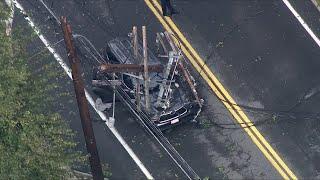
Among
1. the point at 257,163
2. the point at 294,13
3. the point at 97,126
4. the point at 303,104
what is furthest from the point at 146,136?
the point at 294,13

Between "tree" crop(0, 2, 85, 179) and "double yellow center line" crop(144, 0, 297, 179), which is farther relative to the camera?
"double yellow center line" crop(144, 0, 297, 179)

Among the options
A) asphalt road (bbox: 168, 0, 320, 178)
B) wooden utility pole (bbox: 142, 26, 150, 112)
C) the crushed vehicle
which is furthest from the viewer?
asphalt road (bbox: 168, 0, 320, 178)

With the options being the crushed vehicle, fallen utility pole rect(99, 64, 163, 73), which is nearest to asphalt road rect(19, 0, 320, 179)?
the crushed vehicle

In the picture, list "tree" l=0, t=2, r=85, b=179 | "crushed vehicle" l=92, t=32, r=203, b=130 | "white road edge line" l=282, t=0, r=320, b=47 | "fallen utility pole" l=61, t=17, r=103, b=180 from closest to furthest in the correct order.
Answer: "fallen utility pole" l=61, t=17, r=103, b=180
"tree" l=0, t=2, r=85, b=179
"crushed vehicle" l=92, t=32, r=203, b=130
"white road edge line" l=282, t=0, r=320, b=47

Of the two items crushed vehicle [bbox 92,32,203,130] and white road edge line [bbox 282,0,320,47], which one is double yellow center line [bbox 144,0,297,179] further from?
white road edge line [bbox 282,0,320,47]

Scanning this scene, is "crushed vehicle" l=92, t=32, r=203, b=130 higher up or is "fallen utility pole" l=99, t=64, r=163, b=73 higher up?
"fallen utility pole" l=99, t=64, r=163, b=73

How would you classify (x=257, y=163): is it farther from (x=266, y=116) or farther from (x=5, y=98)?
(x=5, y=98)

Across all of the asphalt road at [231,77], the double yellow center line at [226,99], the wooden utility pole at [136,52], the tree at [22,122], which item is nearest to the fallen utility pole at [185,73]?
the asphalt road at [231,77]
